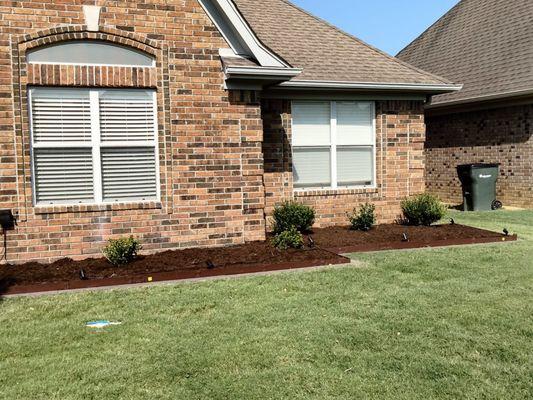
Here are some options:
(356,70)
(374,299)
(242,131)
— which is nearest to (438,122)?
(356,70)

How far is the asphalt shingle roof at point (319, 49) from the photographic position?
11.4 meters

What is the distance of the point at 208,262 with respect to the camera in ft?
24.6

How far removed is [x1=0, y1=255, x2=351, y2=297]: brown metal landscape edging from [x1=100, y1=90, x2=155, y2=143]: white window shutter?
7.95 ft

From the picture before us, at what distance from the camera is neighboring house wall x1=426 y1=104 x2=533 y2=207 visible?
15188 millimetres

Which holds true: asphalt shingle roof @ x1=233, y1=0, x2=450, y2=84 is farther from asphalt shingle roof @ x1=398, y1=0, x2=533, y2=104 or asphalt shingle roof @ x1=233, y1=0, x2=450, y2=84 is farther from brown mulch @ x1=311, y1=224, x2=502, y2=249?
asphalt shingle roof @ x1=398, y1=0, x2=533, y2=104

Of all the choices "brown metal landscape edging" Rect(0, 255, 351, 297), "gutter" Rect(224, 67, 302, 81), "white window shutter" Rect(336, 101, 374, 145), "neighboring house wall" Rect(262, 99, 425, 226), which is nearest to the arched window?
"gutter" Rect(224, 67, 302, 81)

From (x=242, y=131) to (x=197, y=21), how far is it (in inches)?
76.2

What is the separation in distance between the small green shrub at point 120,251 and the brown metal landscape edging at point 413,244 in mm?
3309

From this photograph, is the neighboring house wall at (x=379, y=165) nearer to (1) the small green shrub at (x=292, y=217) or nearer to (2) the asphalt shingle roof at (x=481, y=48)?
(1) the small green shrub at (x=292, y=217)

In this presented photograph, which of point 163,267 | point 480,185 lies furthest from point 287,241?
point 480,185

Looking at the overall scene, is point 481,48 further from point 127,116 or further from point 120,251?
point 120,251

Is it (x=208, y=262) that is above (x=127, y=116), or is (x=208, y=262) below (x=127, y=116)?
below

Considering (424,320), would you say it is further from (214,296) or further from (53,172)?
(53,172)

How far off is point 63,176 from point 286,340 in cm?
499
